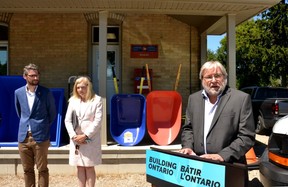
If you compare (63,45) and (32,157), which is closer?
(32,157)

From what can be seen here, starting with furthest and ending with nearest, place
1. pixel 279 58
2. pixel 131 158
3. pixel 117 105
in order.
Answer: pixel 279 58 → pixel 117 105 → pixel 131 158

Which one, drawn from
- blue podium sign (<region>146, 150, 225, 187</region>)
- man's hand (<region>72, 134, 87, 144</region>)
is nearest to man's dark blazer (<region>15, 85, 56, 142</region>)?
man's hand (<region>72, 134, 87, 144</region>)

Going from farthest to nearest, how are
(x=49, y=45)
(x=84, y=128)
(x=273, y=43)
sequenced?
(x=273, y=43)
(x=49, y=45)
(x=84, y=128)

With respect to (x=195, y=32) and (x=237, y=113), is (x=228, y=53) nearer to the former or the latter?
(x=195, y=32)

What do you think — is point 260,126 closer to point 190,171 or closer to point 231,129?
point 231,129

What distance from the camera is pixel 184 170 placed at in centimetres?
286

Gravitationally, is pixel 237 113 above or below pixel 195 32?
below

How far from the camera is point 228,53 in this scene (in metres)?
7.43

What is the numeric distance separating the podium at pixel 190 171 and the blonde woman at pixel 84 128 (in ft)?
5.06

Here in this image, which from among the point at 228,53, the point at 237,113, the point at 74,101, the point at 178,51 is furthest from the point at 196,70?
the point at 237,113

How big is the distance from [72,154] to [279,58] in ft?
70.5

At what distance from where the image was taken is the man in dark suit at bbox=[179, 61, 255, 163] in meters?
2.82

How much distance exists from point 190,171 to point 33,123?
2601 millimetres

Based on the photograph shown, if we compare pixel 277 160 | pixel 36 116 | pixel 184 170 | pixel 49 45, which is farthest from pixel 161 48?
pixel 184 170
